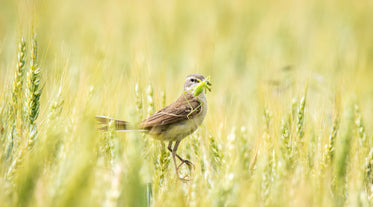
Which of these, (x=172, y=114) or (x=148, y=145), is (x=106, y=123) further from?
(x=172, y=114)

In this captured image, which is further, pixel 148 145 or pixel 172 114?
pixel 172 114

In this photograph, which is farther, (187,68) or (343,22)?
(343,22)

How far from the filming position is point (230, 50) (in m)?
6.81

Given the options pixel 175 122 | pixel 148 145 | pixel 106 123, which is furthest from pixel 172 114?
pixel 106 123

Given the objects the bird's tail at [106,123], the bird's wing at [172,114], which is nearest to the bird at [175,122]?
the bird's wing at [172,114]

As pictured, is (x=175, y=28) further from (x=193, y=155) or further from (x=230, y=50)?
(x=193, y=155)

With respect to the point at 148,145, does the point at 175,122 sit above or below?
above

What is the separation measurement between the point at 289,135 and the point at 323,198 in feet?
2.34

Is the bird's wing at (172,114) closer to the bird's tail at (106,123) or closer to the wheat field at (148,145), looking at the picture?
the wheat field at (148,145)

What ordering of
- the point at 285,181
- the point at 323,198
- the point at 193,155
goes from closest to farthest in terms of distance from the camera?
the point at 323,198 → the point at 285,181 → the point at 193,155

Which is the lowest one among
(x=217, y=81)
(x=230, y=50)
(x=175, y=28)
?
(x=217, y=81)

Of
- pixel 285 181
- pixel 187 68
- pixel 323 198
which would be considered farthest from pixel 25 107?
pixel 187 68

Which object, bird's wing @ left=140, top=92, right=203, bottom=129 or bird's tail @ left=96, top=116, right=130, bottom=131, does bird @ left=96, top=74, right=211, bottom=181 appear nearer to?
bird's wing @ left=140, top=92, right=203, bottom=129

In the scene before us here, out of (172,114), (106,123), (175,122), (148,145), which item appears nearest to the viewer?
(106,123)
